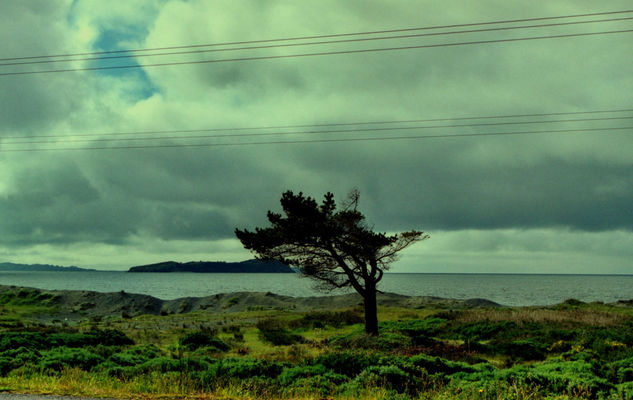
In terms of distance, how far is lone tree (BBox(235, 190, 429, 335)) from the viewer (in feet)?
109

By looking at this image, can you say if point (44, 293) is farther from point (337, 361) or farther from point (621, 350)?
point (621, 350)

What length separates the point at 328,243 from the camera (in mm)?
33969

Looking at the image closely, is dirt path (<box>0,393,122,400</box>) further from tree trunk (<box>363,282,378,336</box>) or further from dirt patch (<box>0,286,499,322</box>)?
dirt patch (<box>0,286,499,322</box>)

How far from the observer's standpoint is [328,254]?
34.6m

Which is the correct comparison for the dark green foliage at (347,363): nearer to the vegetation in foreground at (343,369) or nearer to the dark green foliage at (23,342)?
the vegetation in foreground at (343,369)

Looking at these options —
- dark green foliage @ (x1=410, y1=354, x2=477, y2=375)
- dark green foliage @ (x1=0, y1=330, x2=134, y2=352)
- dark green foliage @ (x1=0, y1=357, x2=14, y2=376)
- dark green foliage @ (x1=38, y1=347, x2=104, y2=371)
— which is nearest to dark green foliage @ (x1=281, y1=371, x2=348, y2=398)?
dark green foliage @ (x1=410, y1=354, x2=477, y2=375)

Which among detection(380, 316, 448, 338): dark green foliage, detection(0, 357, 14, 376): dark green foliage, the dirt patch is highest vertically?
detection(0, 357, 14, 376): dark green foliage

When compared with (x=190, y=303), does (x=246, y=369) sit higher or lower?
higher

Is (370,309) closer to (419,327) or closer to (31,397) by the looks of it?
(419,327)

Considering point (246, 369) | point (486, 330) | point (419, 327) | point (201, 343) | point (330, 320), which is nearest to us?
point (246, 369)

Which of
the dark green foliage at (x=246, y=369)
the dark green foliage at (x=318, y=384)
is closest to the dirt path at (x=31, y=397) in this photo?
the dark green foliage at (x=246, y=369)

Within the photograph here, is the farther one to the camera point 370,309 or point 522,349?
point 370,309

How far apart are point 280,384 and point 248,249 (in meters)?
21.0

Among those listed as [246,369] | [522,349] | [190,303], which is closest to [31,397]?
[246,369]
